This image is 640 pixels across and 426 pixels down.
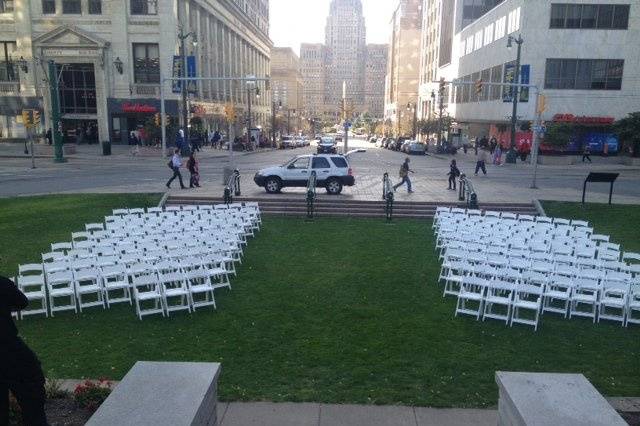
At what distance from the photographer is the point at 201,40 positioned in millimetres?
63438

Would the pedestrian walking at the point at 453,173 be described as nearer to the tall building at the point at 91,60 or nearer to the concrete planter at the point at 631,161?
the concrete planter at the point at 631,161

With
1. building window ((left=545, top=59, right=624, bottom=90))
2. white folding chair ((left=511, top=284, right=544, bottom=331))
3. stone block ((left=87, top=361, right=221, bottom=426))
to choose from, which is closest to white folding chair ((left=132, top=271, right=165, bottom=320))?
stone block ((left=87, top=361, right=221, bottom=426))

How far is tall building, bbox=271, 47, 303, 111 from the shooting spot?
14125cm

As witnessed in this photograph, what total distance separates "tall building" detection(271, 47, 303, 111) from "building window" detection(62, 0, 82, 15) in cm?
8412

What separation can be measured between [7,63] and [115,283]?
174 feet

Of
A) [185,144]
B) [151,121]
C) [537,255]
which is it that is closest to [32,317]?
[537,255]

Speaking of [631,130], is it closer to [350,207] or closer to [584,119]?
[584,119]

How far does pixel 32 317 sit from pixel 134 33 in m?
48.6

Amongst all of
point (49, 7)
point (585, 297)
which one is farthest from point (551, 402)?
point (49, 7)

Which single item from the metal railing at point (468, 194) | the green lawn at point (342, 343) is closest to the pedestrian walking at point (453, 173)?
the metal railing at point (468, 194)

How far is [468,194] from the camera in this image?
72.9 feet

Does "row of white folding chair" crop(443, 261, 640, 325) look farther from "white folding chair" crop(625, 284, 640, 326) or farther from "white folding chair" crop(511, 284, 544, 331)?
"white folding chair" crop(511, 284, 544, 331)

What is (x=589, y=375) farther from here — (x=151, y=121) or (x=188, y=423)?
(x=151, y=121)

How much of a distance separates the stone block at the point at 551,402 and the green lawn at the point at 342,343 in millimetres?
2195
